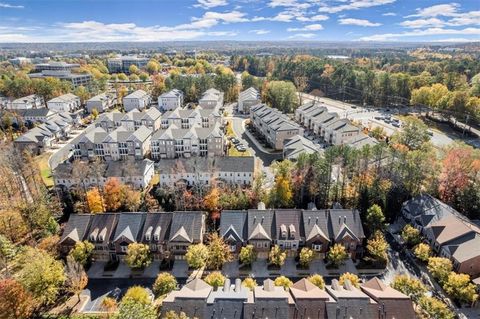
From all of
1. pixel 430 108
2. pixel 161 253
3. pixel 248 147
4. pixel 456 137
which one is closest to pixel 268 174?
pixel 248 147

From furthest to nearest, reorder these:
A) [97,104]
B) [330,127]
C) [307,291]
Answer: [97,104] < [330,127] < [307,291]

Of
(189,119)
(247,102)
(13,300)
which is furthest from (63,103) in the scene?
(13,300)

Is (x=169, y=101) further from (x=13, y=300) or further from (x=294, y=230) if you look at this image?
(x=13, y=300)

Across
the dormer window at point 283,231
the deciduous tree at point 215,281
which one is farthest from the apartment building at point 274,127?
the deciduous tree at point 215,281

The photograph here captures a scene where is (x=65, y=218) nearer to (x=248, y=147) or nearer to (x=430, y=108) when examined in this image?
(x=248, y=147)

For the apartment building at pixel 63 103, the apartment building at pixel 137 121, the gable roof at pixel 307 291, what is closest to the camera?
the gable roof at pixel 307 291

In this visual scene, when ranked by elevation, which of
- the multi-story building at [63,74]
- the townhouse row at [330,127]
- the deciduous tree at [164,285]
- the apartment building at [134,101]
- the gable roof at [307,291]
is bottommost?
the deciduous tree at [164,285]

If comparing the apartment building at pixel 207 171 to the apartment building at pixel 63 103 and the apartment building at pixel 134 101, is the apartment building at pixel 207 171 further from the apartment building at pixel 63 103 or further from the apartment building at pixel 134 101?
the apartment building at pixel 63 103
